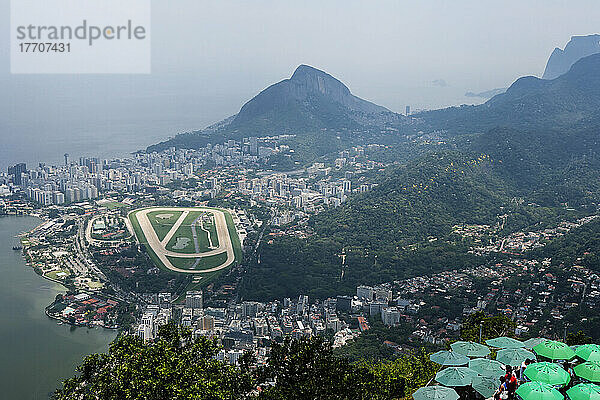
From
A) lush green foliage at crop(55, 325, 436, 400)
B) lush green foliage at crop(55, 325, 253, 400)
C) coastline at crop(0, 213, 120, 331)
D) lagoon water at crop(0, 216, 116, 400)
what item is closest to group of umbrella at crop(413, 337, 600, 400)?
lush green foliage at crop(55, 325, 436, 400)

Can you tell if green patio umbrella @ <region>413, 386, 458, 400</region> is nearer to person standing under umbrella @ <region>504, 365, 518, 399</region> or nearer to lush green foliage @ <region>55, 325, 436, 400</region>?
person standing under umbrella @ <region>504, 365, 518, 399</region>

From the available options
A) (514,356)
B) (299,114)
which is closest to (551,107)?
(299,114)

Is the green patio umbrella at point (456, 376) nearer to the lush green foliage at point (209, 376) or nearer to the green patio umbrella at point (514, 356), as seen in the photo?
the green patio umbrella at point (514, 356)

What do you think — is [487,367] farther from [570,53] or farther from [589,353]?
[570,53]

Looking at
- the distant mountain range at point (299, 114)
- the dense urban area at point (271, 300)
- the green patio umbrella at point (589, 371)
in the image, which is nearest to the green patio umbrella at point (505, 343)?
the green patio umbrella at point (589, 371)

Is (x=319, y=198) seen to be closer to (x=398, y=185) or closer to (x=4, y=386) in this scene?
(x=398, y=185)

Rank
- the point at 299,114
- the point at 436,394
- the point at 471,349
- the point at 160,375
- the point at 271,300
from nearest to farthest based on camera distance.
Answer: the point at 436,394
the point at 160,375
the point at 471,349
the point at 271,300
the point at 299,114

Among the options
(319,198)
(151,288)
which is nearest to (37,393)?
(151,288)
